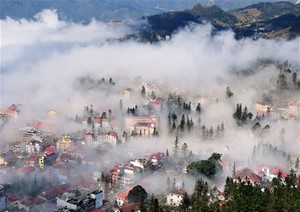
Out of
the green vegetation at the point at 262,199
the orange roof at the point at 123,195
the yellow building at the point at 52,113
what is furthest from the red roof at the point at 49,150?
the green vegetation at the point at 262,199

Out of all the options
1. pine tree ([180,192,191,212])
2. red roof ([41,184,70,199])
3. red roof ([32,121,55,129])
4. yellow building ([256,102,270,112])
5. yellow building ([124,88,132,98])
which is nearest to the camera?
pine tree ([180,192,191,212])

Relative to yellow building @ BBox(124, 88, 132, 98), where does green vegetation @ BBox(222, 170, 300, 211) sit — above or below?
above

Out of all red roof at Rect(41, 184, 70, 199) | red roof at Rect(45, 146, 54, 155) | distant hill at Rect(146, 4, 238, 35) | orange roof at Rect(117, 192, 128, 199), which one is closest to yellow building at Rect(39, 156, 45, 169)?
red roof at Rect(45, 146, 54, 155)

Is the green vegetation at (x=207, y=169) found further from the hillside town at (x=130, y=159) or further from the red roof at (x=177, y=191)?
the red roof at (x=177, y=191)

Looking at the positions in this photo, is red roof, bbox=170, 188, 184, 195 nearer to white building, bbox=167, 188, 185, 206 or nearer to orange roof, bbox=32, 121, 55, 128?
white building, bbox=167, 188, 185, 206

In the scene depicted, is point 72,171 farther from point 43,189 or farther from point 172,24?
point 172,24

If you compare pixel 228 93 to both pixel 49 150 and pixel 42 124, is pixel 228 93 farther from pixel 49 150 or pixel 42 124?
pixel 49 150

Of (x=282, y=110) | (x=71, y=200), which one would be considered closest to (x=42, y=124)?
(x=71, y=200)

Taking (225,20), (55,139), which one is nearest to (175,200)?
(55,139)
